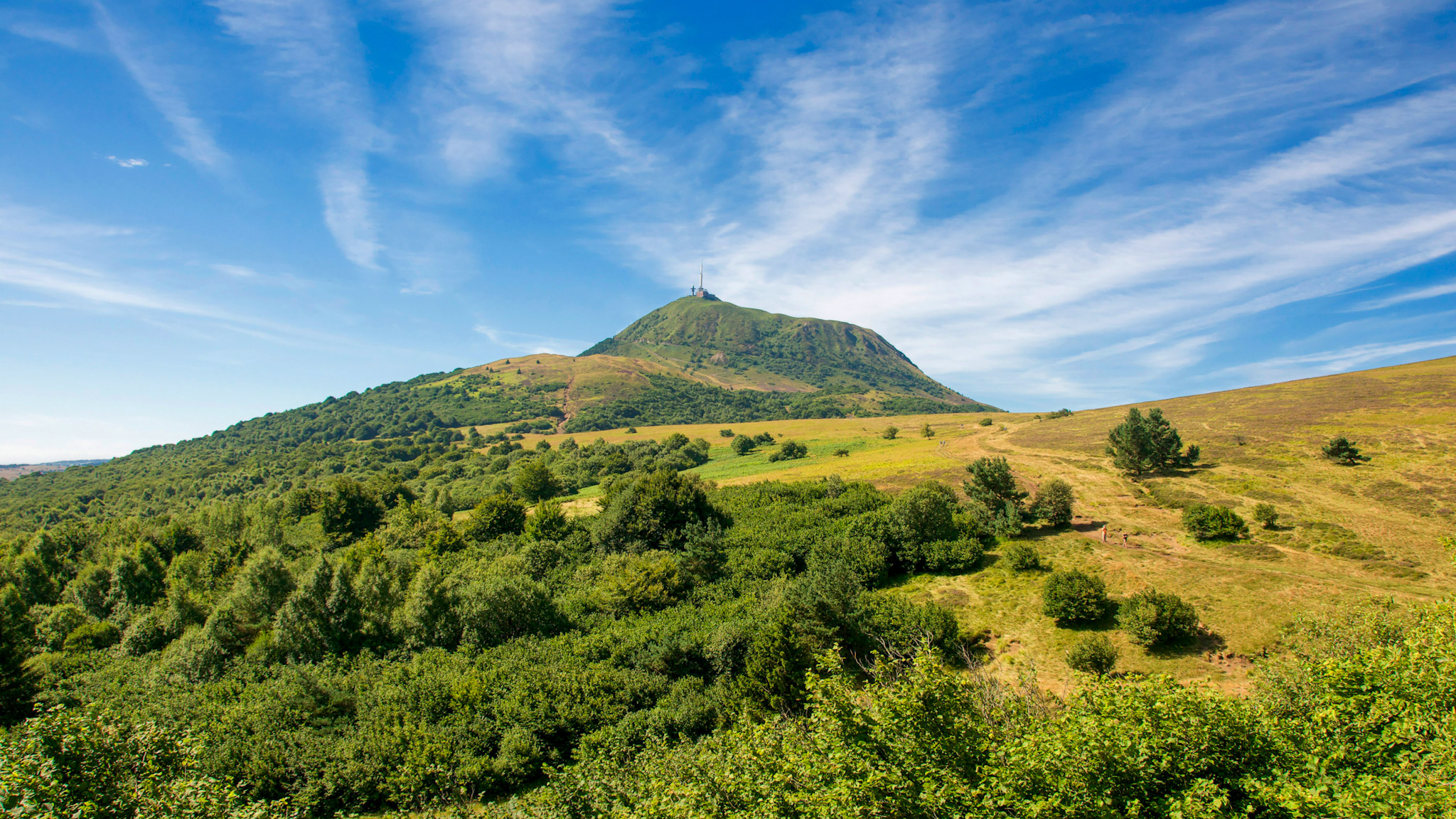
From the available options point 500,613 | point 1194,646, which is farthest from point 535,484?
point 1194,646

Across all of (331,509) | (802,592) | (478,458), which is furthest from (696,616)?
(478,458)

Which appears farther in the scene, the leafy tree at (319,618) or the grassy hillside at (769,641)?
the leafy tree at (319,618)

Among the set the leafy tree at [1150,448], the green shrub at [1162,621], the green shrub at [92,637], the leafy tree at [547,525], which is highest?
the leafy tree at [1150,448]

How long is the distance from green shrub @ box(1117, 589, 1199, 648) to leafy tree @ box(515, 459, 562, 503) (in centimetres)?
6558

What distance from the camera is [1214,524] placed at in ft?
118

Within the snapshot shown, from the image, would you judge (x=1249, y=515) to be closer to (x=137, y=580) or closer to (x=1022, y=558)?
(x=1022, y=558)

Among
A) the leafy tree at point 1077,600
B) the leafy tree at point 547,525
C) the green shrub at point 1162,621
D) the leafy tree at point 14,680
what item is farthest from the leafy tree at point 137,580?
the green shrub at point 1162,621

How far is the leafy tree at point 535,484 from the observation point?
75812 millimetres

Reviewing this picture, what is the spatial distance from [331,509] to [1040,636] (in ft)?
246

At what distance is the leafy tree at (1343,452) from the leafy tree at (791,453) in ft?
190

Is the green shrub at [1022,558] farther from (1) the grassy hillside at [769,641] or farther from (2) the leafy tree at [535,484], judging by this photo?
(2) the leafy tree at [535,484]

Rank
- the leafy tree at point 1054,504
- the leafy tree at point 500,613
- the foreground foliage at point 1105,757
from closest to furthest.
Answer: the foreground foliage at point 1105,757
the leafy tree at point 500,613
the leafy tree at point 1054,504

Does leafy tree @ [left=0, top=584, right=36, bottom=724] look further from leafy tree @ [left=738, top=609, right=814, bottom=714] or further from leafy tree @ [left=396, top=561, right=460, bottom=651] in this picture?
leafy tree @ [left=738, top=609, right=814, bottom=714]

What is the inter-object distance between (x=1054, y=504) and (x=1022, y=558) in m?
8.07
